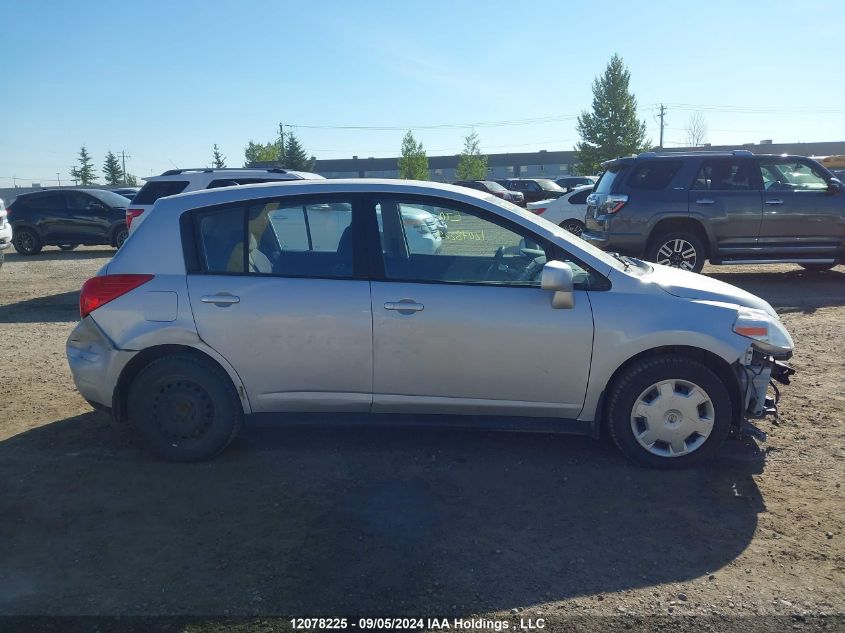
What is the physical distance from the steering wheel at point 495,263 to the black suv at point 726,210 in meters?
6.89

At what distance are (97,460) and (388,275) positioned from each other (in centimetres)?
230

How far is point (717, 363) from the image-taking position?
14.3ft

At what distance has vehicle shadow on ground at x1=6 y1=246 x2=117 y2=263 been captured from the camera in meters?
18.2

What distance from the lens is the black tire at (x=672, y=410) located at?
4254 mm

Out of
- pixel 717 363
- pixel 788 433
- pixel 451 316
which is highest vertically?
pixel 451 316

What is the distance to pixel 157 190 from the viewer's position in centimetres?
1141

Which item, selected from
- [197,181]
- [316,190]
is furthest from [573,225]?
[316,190]

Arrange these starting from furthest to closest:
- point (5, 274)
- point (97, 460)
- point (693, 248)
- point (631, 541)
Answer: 1. point (5, 274)
2. point (693, 248)
3. point (97, 460)
4. point (631, 541)

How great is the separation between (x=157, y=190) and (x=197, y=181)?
34.0 inches

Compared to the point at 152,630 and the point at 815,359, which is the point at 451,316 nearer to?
the point at 152,630

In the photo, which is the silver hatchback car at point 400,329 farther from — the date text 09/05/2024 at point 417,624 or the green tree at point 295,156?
the green tree at point 295,156

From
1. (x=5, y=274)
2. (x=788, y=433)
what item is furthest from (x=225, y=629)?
(x=5, y=274)

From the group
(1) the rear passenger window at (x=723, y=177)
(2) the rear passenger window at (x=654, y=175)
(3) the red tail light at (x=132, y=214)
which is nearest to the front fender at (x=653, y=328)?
(2) the rear passenger window at (x=654, y=175)

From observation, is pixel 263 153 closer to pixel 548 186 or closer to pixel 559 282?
pixel 548 186
